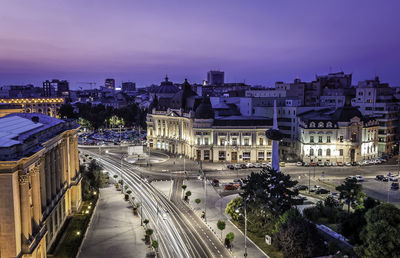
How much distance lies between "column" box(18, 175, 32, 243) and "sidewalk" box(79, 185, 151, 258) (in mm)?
11305

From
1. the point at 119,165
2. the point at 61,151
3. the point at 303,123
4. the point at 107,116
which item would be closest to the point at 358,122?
the point at 303,123

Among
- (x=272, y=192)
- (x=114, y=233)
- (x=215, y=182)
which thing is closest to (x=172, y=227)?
(x=114, y=233)

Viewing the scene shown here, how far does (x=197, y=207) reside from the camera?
6059 centimetres

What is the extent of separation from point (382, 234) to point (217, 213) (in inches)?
1188

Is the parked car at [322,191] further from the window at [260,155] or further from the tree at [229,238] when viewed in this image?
the window at [260,155]

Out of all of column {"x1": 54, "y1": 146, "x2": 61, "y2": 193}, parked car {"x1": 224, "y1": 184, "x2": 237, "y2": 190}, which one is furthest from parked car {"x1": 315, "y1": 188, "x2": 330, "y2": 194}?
column {"x1": 54, "y1": 146, "x2": 61, "y2": 193}

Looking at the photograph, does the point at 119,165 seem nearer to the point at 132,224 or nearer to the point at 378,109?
the point at 132,224

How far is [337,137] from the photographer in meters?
94.6

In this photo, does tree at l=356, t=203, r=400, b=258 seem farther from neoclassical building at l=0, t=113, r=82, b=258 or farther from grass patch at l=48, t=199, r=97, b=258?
grass patch at l=48, t=199, r=97, b=258

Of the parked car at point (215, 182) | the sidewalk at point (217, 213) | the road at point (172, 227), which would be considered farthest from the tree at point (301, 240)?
the parked car at point (215, 182)

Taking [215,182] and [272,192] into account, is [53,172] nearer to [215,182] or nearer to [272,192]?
[272,192]

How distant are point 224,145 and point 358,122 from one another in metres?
36.4

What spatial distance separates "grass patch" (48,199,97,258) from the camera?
137ft

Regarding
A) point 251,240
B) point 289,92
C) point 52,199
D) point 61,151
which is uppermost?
point 289,92
